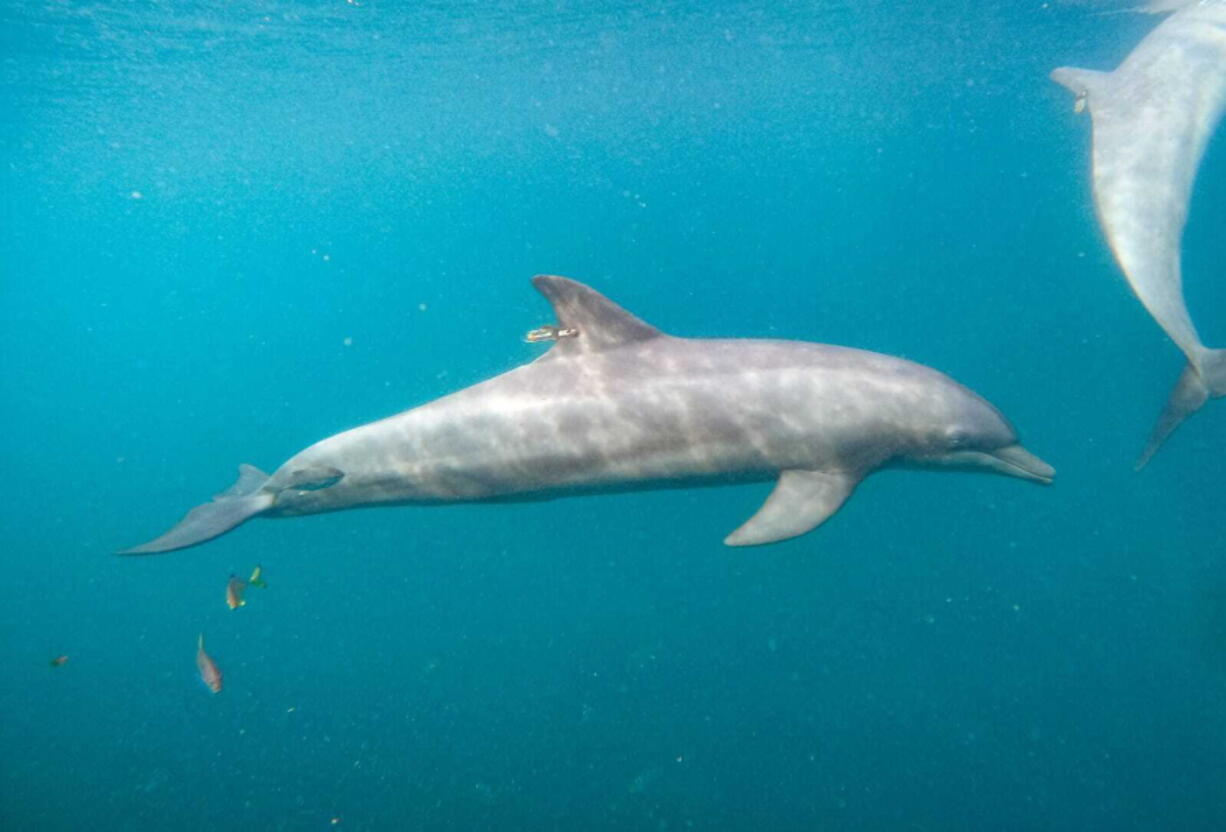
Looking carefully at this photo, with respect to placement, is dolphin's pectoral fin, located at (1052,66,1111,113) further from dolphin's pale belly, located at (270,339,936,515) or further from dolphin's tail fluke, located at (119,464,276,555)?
dolphin's tail fluke, located at (119,464,276,555)

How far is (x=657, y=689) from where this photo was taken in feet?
44.3

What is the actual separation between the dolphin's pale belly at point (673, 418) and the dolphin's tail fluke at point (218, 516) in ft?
6.61

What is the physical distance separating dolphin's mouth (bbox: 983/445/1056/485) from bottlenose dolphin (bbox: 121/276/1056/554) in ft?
0.05

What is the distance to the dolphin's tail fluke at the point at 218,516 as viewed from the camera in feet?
22.3

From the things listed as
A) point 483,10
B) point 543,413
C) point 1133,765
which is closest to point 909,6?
point 483,10

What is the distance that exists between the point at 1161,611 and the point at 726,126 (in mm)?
44986

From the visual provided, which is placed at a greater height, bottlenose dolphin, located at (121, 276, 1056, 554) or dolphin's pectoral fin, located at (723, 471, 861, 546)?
bottlenose dolphin, located at (121, 276, 1056, 554)

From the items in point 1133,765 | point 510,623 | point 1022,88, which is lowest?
point 1133,765

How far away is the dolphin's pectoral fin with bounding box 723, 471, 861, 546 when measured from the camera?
639 centimetres

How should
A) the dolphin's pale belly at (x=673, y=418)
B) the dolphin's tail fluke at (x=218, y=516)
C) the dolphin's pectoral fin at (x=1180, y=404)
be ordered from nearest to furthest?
the dolphin's pale belly at (x=673, y=418) → the dolphin's tail fluke at (x=218, y=516) → the dolphin's pectoral fin at (x=1180, y=404)

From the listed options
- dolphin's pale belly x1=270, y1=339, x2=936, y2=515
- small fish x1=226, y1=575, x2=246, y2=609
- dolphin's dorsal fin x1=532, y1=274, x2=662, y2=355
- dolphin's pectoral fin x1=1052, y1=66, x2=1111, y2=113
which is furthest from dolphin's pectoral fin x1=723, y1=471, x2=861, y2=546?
dolphin's pectoral fin x1=1052, y1=66, x2=1111, y2=113

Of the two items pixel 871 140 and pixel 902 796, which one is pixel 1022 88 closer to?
pixel 871 140

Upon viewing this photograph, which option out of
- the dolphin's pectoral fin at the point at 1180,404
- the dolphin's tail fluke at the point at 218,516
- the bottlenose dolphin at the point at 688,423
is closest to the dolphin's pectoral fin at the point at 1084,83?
the dolphin's pectoral fin at the point at 1180,404

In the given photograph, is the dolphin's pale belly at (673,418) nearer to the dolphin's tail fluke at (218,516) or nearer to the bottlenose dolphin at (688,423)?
the bottlenose dolphin at (688,423)
